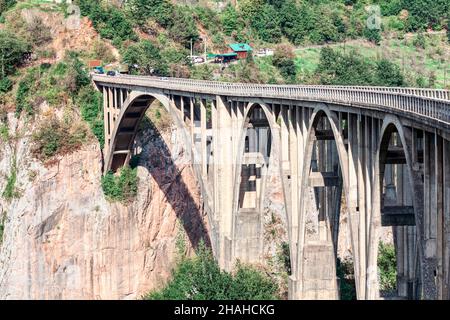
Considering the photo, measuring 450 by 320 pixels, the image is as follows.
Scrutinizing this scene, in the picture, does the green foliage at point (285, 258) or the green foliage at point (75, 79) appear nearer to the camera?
the green foliage at point (285, 258)

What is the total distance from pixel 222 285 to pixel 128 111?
104 feet

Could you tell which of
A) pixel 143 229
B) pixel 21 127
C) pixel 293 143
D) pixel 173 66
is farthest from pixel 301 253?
pixel 173 66

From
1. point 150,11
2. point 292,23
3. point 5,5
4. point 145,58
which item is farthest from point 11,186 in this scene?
point 292,23

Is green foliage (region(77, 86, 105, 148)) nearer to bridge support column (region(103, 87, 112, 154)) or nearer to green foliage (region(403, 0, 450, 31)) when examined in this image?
bridge support column (region(103, 87, 112, 154))

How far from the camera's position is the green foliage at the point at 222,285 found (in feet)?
220

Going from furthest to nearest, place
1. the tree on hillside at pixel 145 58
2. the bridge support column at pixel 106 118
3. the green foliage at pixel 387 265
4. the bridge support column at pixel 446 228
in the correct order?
the tree on hillside at pixel 145 58
the bridge support column at pixel 106 118
the green foliage at pixel 387 265
the bridge support column at pixel 446 228

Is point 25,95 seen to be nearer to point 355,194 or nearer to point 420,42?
point 420,42

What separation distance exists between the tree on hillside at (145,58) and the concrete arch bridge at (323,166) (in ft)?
59.0

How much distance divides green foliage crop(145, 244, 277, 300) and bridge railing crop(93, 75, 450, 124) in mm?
12767

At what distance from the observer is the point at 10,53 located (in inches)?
4370

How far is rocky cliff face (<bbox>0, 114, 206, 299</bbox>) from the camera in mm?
98812

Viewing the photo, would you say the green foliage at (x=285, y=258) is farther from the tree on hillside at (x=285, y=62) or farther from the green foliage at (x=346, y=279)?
the tree on hillside at (x=285, y=62)

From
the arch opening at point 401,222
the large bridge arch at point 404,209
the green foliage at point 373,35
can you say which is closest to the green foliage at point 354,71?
the green foliage at point 373,35

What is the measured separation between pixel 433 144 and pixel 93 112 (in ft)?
232
